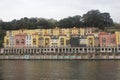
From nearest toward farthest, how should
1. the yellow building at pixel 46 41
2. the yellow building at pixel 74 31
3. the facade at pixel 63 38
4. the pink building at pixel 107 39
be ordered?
the pink building at pixel 107 39, the facade at pixel 63 38, the yellow building at pixel 46 41, the yellow building at pixel 74 31

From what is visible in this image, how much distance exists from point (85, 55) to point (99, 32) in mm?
21442

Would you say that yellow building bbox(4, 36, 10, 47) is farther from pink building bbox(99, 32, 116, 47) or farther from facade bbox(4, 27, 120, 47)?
pink building bbox(99, 32, 116, 47)

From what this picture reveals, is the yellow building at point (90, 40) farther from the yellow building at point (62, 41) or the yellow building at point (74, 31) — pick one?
the yellow building at point (62, 41)

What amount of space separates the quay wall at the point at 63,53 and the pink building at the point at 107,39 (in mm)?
3158

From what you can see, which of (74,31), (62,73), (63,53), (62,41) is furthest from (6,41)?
(62,73)

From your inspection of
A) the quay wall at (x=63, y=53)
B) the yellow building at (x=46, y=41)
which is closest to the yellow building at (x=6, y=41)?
the quay wall at (x=63, y=53)

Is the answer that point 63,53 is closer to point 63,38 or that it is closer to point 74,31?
point 63,38

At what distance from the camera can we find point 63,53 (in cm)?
17200

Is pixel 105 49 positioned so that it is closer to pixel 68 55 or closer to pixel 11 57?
pixel 68 55

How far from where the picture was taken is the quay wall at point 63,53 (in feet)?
546

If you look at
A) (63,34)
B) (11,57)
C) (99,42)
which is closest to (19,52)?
(11,57)

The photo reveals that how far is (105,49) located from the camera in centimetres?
17288

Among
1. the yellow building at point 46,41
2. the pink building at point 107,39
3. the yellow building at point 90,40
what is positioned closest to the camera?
the pink building at point 107,39

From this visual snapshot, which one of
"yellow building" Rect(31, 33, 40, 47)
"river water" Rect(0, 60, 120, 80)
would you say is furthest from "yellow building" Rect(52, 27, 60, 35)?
"river water" Rect(0, 60, 120, 80)
